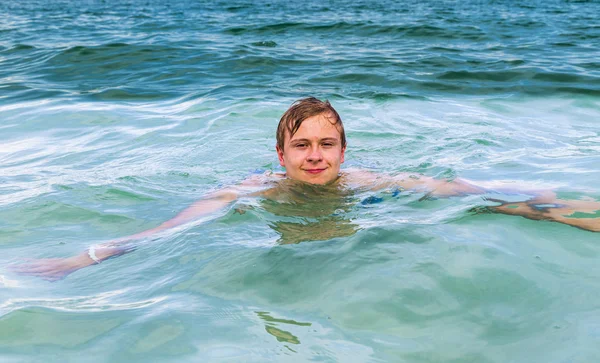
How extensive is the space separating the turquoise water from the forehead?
0.61m

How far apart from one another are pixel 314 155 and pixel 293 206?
0.41 m

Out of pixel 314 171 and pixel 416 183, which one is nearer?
pixel 314 171

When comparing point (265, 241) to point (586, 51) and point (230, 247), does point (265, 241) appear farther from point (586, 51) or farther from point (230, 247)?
point (586, 51)

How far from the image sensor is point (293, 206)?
14.9 feet

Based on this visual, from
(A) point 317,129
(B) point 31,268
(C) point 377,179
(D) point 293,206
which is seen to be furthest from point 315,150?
(B) point 31,268

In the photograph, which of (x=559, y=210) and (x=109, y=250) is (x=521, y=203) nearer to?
(x=559, y=210)

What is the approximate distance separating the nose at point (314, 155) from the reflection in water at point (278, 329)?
1912 millimetres

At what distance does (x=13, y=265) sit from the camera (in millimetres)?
3729

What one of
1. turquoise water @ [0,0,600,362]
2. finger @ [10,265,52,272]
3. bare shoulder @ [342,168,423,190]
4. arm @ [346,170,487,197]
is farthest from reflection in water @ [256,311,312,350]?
bare shoulder @ [342,168,423,190]

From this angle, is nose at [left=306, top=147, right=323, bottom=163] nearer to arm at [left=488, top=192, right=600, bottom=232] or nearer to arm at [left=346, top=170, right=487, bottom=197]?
arm at [left=346, top=170, right=487, bottom=197]

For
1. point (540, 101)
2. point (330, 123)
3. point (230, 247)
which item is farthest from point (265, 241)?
point (540, 101)

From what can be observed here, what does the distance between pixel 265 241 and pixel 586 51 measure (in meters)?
10.00

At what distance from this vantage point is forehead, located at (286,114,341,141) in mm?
4676

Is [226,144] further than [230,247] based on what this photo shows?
Yes
